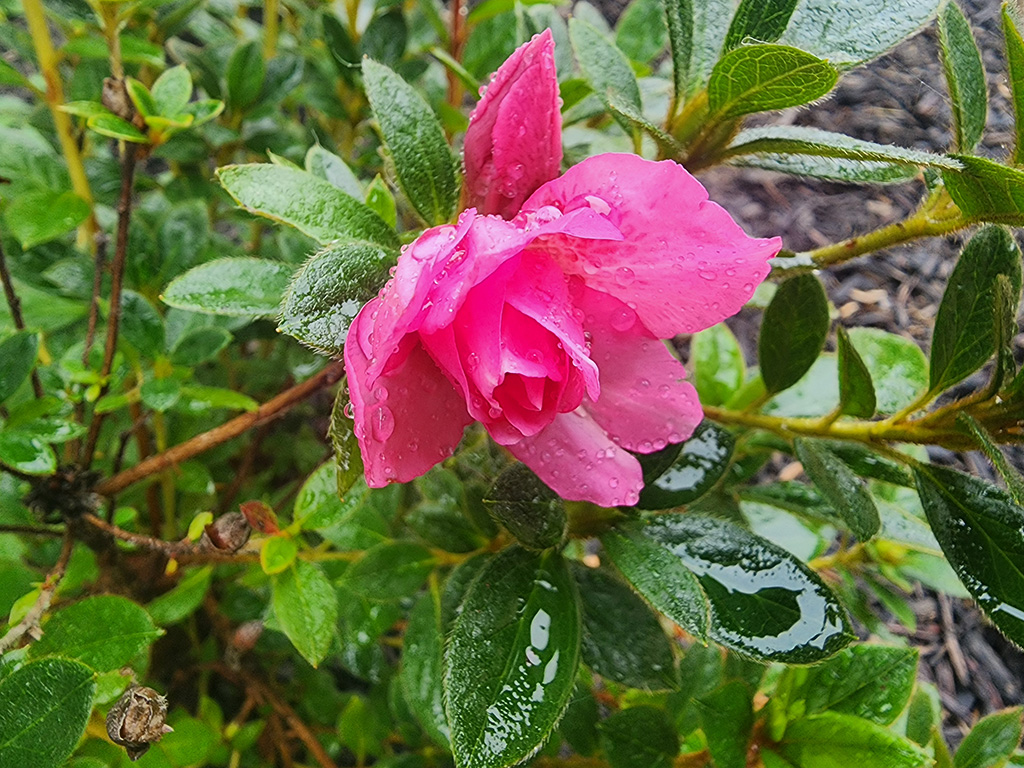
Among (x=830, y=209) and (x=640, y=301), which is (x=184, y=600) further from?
(x=830, y=209)

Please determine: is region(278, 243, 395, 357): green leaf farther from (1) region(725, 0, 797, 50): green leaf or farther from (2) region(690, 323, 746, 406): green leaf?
(2) region(690, 323, 746, 406): green leaf

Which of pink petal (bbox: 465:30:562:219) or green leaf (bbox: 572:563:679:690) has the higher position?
pink petal (bbox: 465:30:562:219)

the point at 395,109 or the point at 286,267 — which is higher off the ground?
the point at 395,109

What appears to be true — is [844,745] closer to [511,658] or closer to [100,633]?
[511,658]

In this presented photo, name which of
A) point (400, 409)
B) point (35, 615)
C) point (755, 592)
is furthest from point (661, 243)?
point (35, 615)

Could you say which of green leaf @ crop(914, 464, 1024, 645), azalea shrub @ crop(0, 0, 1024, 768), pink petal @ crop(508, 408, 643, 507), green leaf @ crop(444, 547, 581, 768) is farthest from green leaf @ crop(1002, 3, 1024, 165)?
green leaf @ crop(444, 547, 581, 768)

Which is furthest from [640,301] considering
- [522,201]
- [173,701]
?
[173,701]
